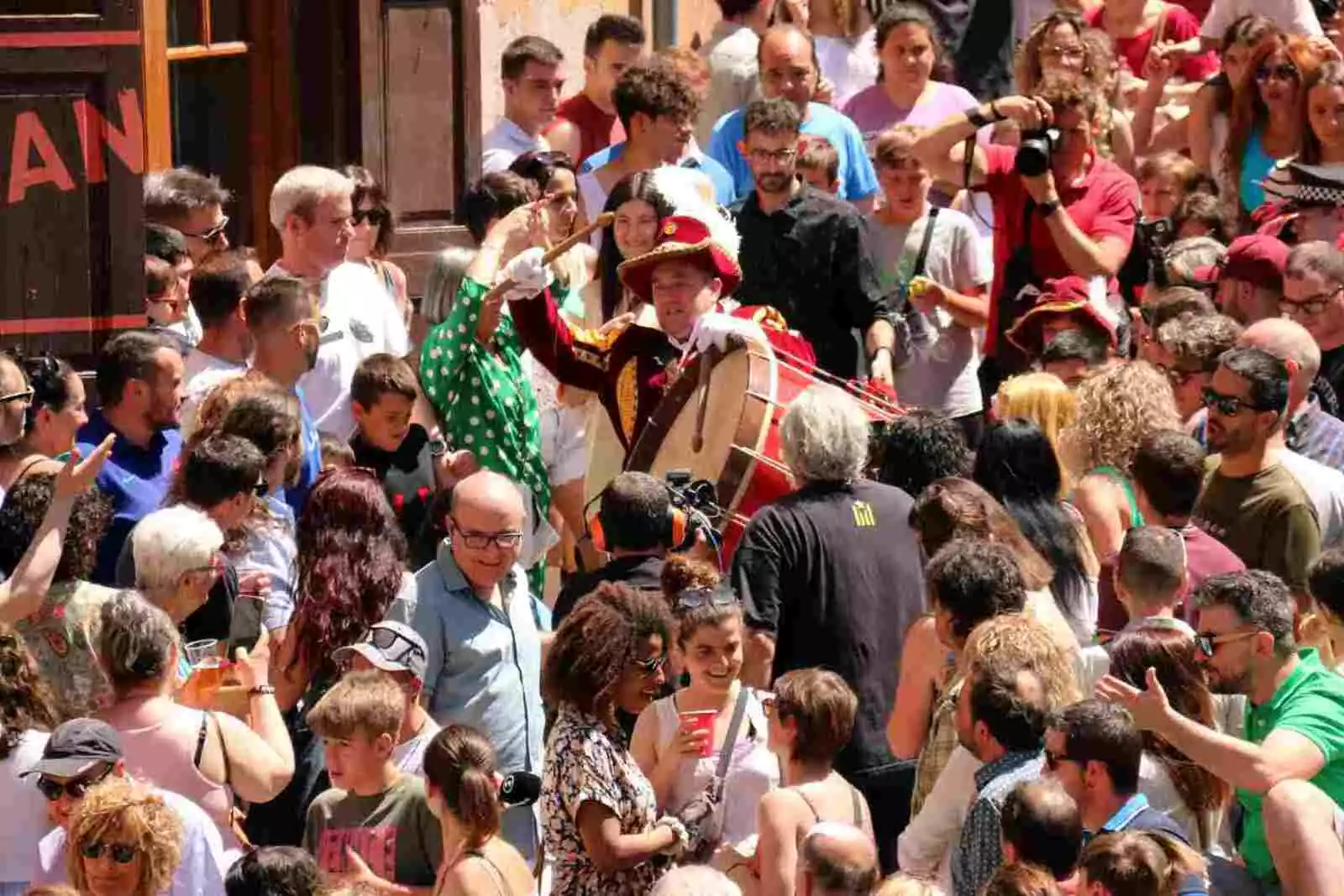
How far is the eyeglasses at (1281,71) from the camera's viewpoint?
37.5 ft

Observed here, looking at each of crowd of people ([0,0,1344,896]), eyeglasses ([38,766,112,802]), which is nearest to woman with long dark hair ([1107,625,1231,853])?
crowd of people ([0,0,1344,896])

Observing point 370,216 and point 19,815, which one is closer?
point 19,815

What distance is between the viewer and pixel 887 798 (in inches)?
297

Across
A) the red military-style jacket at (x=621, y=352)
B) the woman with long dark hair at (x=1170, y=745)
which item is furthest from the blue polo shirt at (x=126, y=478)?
the woman with long dark hair at (x=1170, y=745)

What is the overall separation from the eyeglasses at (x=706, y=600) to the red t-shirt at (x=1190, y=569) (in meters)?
1.12

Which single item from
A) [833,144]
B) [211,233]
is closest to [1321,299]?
[833,144]

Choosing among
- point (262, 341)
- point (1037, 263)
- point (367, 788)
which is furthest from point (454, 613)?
point (1037, 263)

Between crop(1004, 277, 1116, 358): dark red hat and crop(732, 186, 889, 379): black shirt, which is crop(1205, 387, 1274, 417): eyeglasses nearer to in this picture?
crop(1004, 277, 1116, 358): dark red hat

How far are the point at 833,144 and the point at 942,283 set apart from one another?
82 cm

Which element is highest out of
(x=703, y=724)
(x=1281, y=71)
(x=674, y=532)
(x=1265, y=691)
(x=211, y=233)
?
(x=1281, y=71)

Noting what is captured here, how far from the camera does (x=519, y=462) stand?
938cm

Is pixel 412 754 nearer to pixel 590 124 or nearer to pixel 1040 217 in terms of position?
pixel 1040 217

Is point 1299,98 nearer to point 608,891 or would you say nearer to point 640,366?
point 640,366

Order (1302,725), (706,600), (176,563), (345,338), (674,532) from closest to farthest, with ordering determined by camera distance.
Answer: (1302,725) < (706,600) < (176,563) < (674,532) < (345,338)
